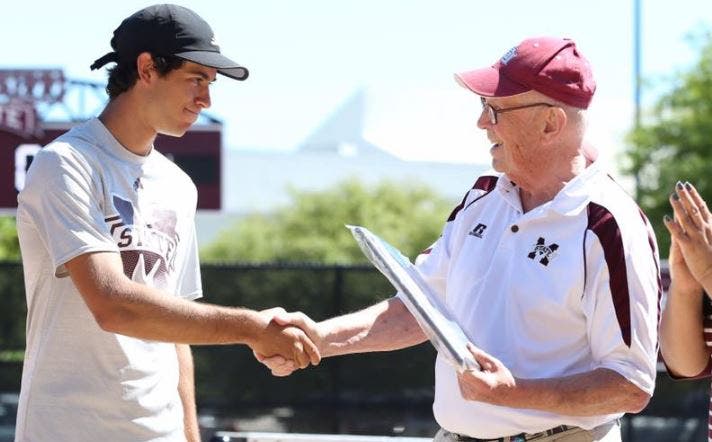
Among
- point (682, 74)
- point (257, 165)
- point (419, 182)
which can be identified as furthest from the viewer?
point (257, 165)

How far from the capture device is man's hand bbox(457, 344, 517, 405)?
374cm

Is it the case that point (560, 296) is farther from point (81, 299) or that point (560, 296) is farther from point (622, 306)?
point (81, 299)

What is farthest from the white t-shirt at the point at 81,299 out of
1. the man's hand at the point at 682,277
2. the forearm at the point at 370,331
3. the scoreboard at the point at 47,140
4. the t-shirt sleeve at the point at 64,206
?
the scoreboard at the point at 47,140

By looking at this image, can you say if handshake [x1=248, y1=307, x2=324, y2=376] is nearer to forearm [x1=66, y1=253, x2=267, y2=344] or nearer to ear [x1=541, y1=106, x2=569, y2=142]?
forearm [x1=66, y1=253, x2=267, y2=344]

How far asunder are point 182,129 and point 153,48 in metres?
0.27

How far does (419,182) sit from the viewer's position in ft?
155

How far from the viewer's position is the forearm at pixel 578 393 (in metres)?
3.94

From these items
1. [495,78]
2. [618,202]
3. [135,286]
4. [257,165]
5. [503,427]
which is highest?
[495,78]

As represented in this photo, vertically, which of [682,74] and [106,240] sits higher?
[106,240]

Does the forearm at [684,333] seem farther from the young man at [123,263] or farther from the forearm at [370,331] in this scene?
the young man at [123,263]

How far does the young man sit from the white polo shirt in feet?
2.08

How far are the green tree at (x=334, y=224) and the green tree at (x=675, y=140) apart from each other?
1189 centimetres

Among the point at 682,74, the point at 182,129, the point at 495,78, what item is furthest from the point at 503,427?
the point at 682,74

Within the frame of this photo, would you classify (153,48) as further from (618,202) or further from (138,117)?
(618,202)
